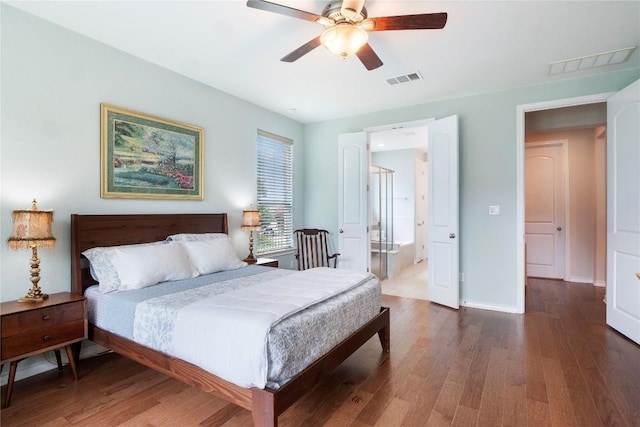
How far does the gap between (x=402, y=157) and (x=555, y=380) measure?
5.75m

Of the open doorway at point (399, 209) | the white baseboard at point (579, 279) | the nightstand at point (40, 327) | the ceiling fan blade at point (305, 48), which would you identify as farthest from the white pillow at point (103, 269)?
the white baseboard at point (579, 279)

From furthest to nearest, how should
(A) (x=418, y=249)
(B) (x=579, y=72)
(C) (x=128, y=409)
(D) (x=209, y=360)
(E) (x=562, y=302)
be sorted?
1. (A) (x=418, y=249)
2. (E) (x=562, y=302)
3. (B) (x=579, y=72)
4. (C) (x=128, y=409)
5. (D) (x=209, y=360)

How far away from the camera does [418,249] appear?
24.0ft

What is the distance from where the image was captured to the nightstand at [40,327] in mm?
1976

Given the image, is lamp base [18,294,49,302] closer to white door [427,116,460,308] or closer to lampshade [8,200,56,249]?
lampshade [8,200,56,249]

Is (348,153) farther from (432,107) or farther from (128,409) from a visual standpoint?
(128,409)

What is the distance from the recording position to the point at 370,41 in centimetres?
278

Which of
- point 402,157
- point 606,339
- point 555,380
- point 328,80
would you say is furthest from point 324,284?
point 402,157

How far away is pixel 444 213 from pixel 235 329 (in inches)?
128

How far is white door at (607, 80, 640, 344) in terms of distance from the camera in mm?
2912

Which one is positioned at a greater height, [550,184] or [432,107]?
[432,107]

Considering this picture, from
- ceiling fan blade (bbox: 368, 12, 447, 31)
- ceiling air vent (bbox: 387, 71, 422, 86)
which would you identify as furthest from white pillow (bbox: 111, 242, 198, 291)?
ceiling air vent (bbox: 387, 71, 422, 86)

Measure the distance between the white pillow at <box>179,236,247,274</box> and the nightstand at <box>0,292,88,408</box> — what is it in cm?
90

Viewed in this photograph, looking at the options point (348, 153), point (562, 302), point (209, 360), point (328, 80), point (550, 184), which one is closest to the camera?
point (209, 360)
